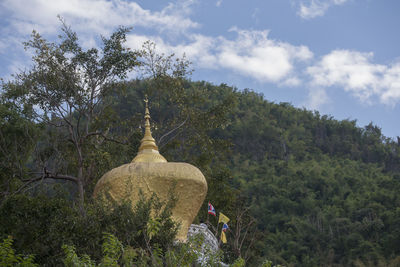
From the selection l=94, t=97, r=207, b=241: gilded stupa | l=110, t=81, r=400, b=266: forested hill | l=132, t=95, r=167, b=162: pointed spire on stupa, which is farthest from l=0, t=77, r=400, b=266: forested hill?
l=132, t=95, r=167, b=162: pointed spire on stupa

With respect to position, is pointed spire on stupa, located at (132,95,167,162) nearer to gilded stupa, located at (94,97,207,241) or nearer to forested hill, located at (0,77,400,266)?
gilded stupa, located at (94,97,207,241)

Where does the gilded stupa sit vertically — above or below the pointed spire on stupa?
below

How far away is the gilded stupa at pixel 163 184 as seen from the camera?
12008 mm

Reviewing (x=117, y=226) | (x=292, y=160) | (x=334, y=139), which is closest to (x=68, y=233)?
(x=117, y=226)

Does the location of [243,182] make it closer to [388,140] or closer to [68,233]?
[388,140]

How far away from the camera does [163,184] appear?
39.5 ft

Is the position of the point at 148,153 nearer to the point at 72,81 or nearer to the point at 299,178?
the point at 72,81

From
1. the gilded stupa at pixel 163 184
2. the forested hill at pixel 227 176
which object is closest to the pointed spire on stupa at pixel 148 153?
the gilded stupa at pixel 163 184

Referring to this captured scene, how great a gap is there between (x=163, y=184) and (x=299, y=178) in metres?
36.1

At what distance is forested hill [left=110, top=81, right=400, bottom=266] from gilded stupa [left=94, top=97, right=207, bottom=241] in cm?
636

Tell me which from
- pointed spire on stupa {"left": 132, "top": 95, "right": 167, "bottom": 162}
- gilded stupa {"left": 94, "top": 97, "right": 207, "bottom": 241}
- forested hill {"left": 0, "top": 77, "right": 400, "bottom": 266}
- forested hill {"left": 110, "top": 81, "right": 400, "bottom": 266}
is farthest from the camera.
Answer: forested hill {"left": 110, "top": 81, "right": 400, "bottom": 266}

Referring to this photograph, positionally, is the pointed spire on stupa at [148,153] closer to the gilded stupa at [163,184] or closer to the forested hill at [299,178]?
the gilded stupa at [163,184]

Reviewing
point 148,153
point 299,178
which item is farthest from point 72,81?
point 299,178

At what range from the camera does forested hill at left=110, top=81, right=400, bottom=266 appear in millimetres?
20109
